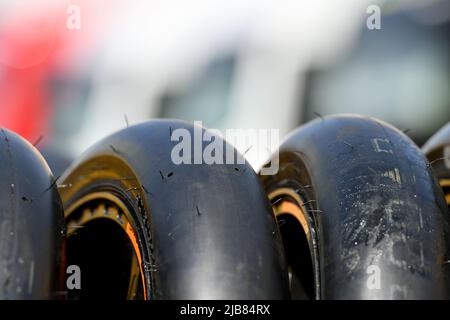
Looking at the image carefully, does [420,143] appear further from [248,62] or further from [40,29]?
[40,29]

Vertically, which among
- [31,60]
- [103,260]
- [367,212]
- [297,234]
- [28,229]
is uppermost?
[31,60]

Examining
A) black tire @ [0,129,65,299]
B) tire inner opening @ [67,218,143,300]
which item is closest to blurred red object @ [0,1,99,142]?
tire inner opening @ [67,218,143,300]

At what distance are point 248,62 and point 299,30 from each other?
3.74 feet

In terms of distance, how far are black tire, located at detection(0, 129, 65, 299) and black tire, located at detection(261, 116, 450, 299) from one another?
2.70ft

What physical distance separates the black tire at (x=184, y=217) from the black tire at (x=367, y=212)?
0.20m

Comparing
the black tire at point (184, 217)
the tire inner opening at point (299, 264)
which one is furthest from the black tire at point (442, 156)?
the black tire at point (184, 217)

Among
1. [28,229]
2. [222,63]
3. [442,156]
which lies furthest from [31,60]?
[28,229]

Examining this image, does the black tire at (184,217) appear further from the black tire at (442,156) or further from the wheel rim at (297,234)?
the black tire at (442,156)

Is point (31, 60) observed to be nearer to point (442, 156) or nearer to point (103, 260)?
point (103, 260)

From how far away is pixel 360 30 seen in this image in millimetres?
11242

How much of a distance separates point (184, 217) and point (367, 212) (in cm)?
58

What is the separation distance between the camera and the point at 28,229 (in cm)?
225

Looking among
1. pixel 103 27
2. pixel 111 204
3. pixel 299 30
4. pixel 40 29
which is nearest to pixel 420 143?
pixel 299 30
